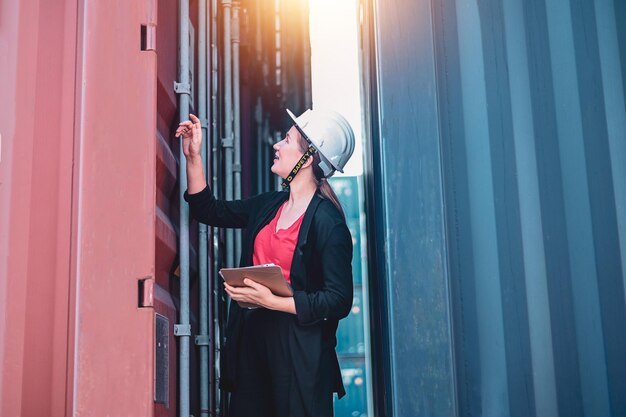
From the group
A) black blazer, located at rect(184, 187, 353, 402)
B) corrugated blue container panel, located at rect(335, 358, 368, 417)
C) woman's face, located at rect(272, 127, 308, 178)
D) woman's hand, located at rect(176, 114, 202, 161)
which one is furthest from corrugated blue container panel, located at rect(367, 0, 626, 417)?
corrugated blue container panel, located at rect(335, 358, 368, 417)

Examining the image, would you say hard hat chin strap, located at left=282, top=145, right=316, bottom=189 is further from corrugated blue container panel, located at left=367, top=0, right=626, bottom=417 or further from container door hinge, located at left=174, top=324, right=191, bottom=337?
container door hinge, located at left=174, top=324, right=191, bottom=337

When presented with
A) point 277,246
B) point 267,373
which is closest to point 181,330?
point 267,373

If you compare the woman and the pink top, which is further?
the pink top

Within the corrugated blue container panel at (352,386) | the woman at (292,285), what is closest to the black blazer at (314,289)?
the woman at (292,285)

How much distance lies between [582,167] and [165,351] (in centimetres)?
165

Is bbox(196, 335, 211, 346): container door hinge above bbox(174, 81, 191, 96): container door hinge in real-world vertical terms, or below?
below

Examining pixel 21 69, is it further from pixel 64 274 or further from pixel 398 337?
pixel 398 337

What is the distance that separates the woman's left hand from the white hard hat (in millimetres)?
717

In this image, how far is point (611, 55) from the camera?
308 centimetres

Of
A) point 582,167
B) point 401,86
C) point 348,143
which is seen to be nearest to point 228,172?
point 348,143

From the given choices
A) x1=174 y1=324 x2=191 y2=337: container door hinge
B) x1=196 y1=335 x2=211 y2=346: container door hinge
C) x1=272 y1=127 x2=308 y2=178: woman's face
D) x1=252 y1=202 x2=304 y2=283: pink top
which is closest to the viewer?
x1=174 y1=324 x2=191 y2=337: container door hinge

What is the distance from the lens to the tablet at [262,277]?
8.93 feet

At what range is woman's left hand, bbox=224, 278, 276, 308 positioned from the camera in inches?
110

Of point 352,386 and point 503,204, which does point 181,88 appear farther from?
point 352,386
